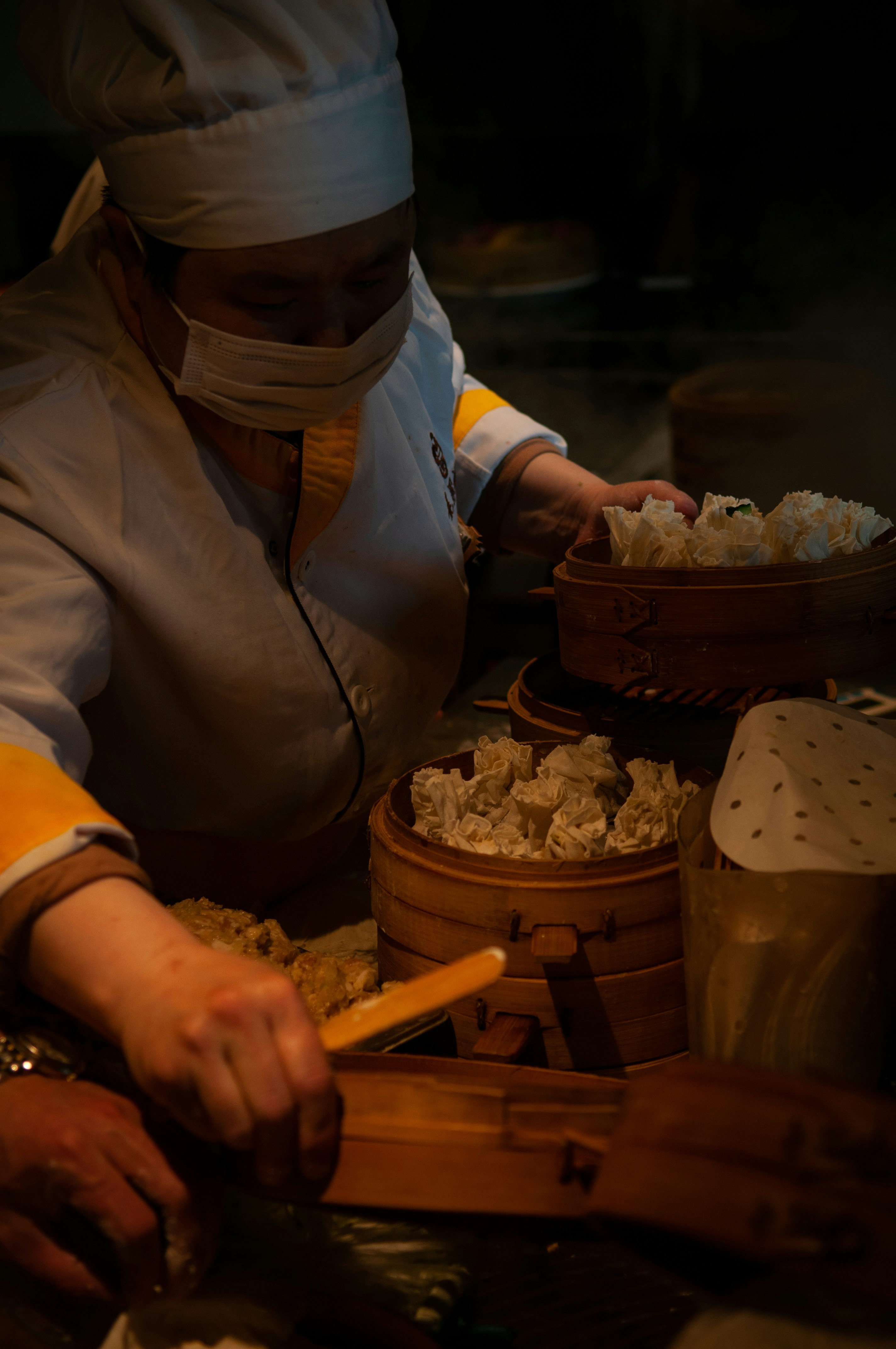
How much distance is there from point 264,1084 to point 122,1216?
0.16 meters

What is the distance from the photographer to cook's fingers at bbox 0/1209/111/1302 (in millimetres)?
829

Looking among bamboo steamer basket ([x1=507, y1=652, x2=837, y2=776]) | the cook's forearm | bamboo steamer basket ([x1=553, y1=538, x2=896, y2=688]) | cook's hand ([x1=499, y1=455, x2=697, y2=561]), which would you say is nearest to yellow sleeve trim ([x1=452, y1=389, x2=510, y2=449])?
cook's hand ([x1=499, y1=455, x2=697, y2=561])

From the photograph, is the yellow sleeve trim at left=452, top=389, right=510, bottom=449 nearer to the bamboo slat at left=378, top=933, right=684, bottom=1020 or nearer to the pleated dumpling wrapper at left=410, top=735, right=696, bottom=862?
the pleated dumpling wrapper at left=410, top=735, right=696, bottom=862

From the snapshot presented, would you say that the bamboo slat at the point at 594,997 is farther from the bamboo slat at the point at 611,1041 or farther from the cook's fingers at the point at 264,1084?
the cook's fingers at the point at 264,1084

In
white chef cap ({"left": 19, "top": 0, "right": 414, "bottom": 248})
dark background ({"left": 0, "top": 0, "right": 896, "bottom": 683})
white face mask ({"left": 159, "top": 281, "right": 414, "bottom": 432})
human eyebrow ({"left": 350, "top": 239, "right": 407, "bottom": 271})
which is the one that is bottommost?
dark background ({"left": 0, "top": 0, "right": 896, "bottom": 683})

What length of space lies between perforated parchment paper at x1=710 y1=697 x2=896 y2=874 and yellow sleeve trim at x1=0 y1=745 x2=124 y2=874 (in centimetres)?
55

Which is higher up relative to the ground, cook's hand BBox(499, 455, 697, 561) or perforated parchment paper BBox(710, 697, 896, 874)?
perforated parchment paper BBox(710, 697, 896, 874)

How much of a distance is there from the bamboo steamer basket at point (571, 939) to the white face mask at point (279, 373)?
0.57 m

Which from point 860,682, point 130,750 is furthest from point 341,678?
point 860,682

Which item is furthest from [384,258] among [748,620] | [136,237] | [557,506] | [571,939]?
[571,939]

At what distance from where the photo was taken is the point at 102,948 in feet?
2.79

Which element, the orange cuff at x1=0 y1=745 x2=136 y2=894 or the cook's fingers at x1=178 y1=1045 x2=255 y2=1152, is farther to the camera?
the orange cuff at x1=0 y1=745 x2=136 y2=894

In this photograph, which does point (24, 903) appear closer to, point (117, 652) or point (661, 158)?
point (117, 652)

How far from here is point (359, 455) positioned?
1.54 metres
